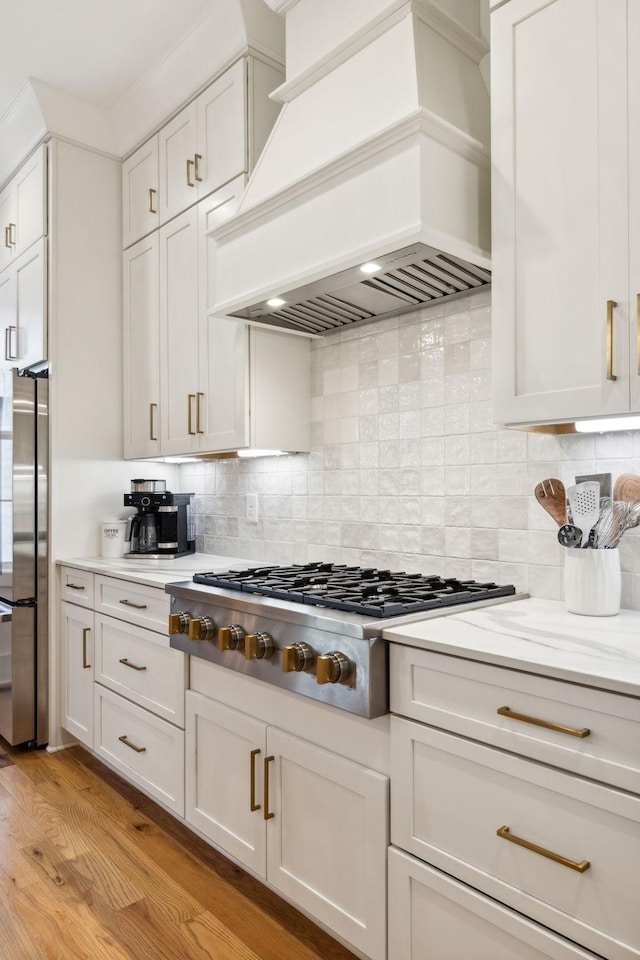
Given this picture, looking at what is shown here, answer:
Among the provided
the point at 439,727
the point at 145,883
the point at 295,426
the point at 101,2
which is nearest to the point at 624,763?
the point at 439,727

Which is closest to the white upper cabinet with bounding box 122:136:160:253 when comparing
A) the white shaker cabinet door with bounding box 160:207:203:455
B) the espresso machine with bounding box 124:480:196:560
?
the white shaker cabinet door with bounding box 160:207:203:455

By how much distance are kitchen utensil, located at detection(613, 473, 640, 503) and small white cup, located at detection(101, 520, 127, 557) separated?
227 centimetres

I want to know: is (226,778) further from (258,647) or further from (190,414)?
(190,414)

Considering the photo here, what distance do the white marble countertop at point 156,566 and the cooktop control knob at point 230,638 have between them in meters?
0.49

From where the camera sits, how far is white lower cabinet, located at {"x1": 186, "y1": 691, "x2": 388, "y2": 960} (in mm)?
1486

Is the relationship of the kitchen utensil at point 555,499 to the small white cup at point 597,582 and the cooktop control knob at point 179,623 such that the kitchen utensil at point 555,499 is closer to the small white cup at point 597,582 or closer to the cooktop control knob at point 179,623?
the small white cup at point 597,582

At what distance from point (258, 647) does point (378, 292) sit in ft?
3.69

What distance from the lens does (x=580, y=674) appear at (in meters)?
1.10

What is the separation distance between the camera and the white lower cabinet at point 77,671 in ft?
9.23

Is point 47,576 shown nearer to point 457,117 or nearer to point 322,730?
point 322,730

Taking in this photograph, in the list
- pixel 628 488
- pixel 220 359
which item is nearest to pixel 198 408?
pixel 220 359

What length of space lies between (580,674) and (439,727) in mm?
358

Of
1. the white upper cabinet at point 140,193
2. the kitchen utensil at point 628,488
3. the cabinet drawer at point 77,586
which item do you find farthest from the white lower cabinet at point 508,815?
the white upper cabinet at point 140,193

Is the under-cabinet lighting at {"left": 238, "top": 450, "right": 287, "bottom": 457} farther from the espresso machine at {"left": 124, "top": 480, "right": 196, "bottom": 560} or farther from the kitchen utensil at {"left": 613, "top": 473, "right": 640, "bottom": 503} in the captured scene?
the kitchen utensil at {"left": 613, "top": 473, "right": 640, "bottom": 503}
